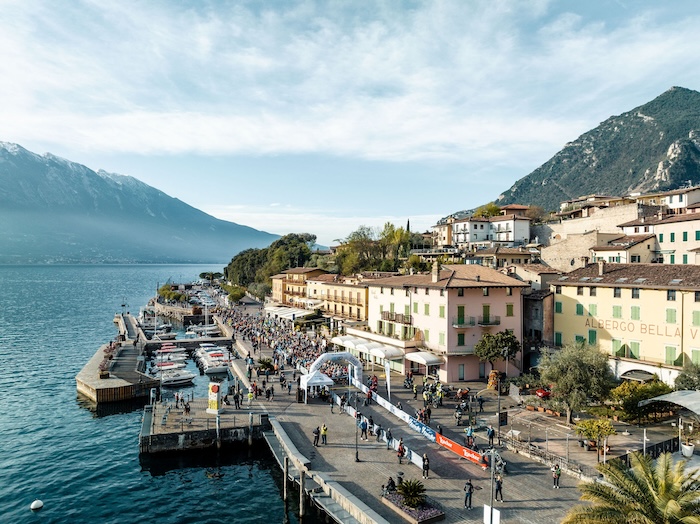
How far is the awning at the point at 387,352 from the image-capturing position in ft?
144

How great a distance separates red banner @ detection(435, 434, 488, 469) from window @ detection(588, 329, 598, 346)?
1991cm

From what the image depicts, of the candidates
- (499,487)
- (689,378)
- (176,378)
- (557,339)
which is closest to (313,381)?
(499,487)

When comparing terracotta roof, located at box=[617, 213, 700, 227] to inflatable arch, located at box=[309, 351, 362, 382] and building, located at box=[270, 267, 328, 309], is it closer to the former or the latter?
inflatable arch, located at box=[309, 351, 362, 382]

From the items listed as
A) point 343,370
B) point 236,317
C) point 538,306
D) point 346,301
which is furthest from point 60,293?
point 538,306

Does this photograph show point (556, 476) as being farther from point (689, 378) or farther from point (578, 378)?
point (689, 378)

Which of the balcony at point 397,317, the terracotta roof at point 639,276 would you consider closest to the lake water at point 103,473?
the balcony at point 397,317

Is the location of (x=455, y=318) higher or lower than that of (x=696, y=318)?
lower

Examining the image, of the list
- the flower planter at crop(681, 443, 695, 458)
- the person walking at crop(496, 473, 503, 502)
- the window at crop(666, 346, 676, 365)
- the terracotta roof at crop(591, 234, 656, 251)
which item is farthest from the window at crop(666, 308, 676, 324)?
the terracotta roof at crop(591, 234, 656, 251)

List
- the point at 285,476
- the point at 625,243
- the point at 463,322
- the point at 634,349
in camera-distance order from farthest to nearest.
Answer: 1. the point at 625,243
2. the point at 463,322
3. the point at 634,349
4. the point at 285,476

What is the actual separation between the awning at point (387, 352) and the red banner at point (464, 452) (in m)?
16.9

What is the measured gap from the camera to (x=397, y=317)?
48.1 meters

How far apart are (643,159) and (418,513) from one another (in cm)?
18772

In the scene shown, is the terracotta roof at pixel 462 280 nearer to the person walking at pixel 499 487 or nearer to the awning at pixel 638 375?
the awning at pixel 638 375

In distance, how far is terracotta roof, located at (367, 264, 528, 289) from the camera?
4256cm
